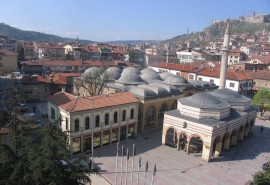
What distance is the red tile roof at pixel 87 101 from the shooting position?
26513mm

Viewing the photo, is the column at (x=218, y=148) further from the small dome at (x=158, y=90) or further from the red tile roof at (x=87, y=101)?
the red tile roof at (x=87, y=101)

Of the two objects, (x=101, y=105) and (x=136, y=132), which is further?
(x=136, y=132)

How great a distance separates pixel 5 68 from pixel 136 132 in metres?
44.4

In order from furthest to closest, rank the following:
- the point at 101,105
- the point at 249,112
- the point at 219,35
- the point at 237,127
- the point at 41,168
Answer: the point at 219,35, the point at 249,112, the point at 237,127, the point at 101,105, the point at 41,168

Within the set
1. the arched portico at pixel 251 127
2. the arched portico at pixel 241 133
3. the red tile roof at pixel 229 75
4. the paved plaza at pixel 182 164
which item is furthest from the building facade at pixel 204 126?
the red tile roof at pixel 229 75

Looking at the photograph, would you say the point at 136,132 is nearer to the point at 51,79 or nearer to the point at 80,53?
the point at 51,79

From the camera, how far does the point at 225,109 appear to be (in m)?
28.7

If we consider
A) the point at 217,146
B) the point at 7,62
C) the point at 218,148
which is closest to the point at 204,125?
the point at 217,146

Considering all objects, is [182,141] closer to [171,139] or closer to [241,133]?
[171,139]

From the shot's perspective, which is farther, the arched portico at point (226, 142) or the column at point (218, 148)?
the arched portico at point (226, 142)

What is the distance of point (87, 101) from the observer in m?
28.0

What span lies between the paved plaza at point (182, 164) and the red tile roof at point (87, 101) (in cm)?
489

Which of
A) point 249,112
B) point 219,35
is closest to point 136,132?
point 249,112

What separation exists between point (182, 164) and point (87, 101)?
12104 mm
